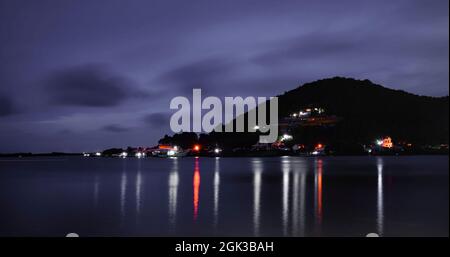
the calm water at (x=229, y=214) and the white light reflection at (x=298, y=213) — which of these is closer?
the white light reflection at (x=298, y=213)

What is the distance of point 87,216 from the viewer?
2545 centimetres

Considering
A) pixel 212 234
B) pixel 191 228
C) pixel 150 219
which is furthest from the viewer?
pixel 150 219

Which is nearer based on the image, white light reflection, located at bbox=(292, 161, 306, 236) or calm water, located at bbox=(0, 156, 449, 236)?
white light reflection, located at bbox=(292, 161, 306, 236)
